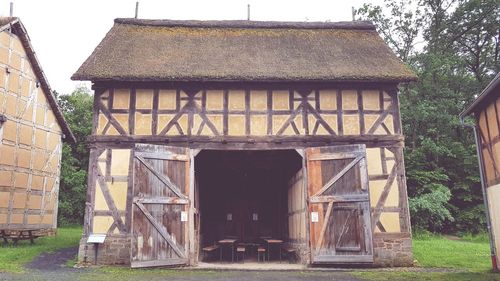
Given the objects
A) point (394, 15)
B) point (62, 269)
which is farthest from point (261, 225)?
point (394, 15)

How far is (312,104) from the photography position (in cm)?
1227

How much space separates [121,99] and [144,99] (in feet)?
2.00

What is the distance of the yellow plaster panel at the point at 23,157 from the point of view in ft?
53.2

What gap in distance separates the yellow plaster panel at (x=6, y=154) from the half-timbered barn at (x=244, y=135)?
560 cm

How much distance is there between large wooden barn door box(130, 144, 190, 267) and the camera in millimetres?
10508

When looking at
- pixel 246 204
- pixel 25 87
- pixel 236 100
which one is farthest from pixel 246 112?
pixel 25 87

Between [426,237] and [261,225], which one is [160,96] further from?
[426,237]

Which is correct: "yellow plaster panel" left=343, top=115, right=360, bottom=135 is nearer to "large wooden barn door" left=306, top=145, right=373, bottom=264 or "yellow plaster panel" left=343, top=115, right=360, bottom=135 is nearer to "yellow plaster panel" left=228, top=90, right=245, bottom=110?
"large wooden barn door" left=306, top=145, right=373, bottom=264

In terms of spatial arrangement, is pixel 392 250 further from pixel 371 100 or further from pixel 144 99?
pixel 144 99

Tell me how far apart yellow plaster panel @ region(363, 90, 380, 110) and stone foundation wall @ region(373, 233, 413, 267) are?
11.1ft

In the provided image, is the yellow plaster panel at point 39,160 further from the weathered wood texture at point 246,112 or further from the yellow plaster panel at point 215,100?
the yellow plaster panel at point 215,100

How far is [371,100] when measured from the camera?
40.4 ft

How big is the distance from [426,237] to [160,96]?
41.3ft

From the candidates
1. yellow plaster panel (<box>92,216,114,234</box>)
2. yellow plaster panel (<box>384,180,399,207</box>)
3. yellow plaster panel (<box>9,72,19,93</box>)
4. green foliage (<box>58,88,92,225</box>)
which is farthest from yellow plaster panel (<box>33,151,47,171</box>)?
yellow plaster panel (<box>384,180,399,207</box>)
